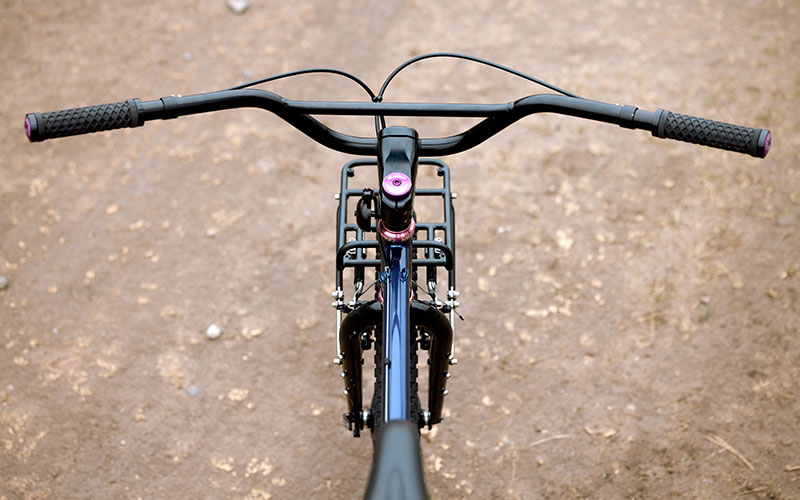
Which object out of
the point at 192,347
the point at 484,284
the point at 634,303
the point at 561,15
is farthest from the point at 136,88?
the point at 634,303

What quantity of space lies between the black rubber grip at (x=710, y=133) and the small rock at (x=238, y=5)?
435cm

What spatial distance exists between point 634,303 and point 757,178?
134 centimetres

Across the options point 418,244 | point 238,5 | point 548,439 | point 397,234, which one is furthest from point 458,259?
point 238,5

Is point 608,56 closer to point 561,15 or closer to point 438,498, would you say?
point 561,15

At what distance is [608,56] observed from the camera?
5.21 m

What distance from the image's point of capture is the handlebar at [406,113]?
79.3 inches

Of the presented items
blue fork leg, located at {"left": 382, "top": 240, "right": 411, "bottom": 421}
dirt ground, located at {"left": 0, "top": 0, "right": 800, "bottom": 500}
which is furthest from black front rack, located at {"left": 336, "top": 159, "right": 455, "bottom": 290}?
dirt ground, located at {"left": 0, "top": 0, "right": 800, "bottom": 500}

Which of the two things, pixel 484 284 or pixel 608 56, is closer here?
pixel 484 284

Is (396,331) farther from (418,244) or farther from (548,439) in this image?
(548,439)

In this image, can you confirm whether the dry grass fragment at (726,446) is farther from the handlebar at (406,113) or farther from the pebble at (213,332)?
the pebble at (213,332)

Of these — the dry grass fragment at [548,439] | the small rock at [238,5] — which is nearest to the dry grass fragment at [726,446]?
the dry grass fragment at [548,439]

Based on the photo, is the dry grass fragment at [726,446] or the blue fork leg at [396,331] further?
the dry grass fragment at [726,446]

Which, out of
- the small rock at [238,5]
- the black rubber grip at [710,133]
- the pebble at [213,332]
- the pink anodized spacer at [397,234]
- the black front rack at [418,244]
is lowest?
the pink anodized spacer at [397,234]

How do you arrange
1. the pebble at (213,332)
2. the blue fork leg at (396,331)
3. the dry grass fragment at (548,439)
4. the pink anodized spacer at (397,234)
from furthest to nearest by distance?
the pebble at (213,332) → the dry grass fragment at (548,439) → the pink anodized spacer at (397,234) → the blue fork leg at (396,331)
